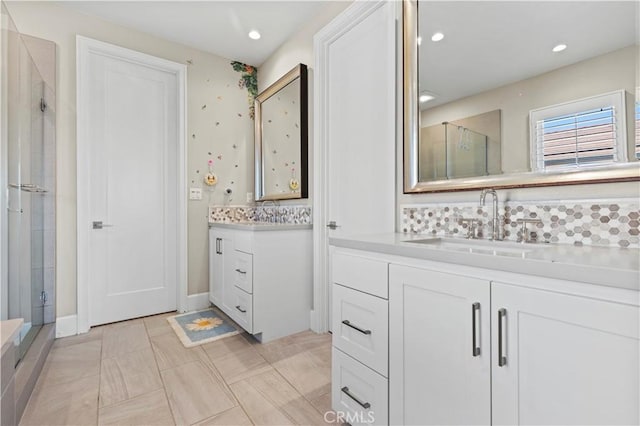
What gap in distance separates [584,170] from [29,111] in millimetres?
2826

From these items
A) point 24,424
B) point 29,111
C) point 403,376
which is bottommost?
point 24,424

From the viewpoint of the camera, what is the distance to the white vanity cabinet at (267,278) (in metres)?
2.16

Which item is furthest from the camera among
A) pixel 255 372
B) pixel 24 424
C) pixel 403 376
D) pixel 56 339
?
pixel 56 339

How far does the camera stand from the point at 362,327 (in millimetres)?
1243

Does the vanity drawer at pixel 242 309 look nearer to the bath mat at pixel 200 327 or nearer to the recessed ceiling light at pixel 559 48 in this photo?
the bath mat at pixel 200 327

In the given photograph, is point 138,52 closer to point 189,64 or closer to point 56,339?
point 189,64

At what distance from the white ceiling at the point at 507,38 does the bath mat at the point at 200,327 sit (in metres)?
2.13

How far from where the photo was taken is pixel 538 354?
0.77m

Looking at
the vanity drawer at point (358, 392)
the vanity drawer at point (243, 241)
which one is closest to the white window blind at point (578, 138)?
the vanity drawer at point (358, 392)

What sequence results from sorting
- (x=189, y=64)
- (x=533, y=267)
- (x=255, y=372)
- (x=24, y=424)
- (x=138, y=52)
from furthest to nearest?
1. (x=189, y=64)
2. (x=138, y=52)
3. (x=255, y=372)
4. (x=24, y=424)
5. (x=533, y=267)

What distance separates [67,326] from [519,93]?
128 inches

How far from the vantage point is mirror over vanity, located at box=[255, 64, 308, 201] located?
2.58 m

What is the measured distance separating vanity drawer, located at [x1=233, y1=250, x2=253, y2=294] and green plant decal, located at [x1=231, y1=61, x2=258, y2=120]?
1.65 m

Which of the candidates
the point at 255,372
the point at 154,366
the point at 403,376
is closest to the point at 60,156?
the point at 154,366
